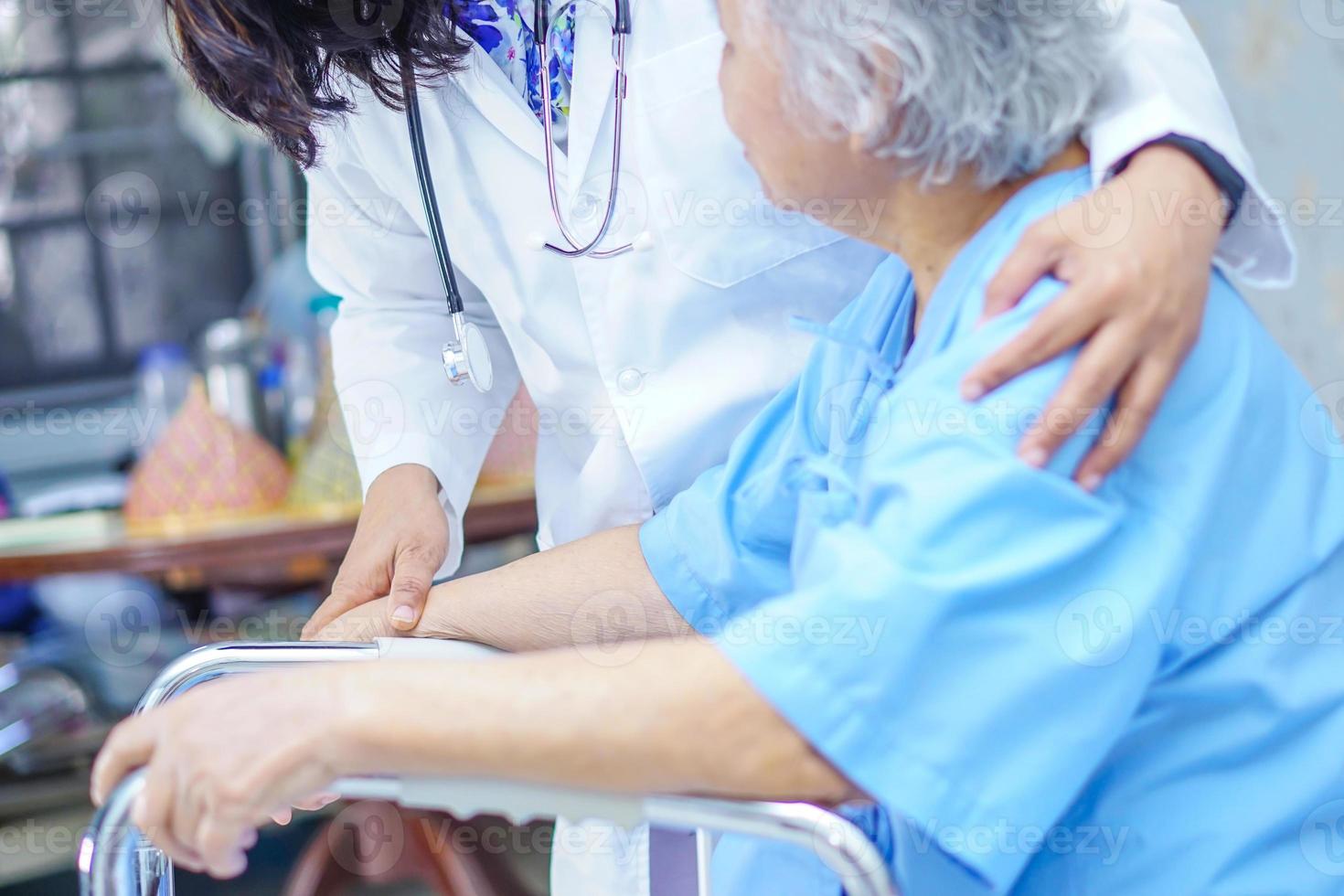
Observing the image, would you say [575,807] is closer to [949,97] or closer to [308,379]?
[949,97]

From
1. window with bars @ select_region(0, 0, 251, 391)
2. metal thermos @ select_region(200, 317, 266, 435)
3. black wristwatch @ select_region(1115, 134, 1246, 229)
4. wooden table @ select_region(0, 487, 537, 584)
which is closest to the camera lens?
black wristwatch @ select_region(1115, 134, 1246, 229)

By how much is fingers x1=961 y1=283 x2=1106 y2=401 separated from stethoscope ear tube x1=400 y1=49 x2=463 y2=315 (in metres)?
0.62

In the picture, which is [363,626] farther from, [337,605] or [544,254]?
[544,254]

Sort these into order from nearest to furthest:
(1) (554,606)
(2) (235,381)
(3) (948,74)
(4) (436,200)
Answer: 1. (3) (948,74)
2. (1) (554,606)
3. (4) (436,200)
4. (2) (235,381)

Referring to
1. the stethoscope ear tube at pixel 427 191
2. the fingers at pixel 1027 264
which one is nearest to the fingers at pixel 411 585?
the stethoscope ear tube at pixel 427 191

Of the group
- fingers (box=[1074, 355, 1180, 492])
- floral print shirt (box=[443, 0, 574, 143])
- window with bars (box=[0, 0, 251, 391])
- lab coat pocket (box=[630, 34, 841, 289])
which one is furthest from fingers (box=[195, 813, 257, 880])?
window with bars (box=[0, 0, 251, 391])

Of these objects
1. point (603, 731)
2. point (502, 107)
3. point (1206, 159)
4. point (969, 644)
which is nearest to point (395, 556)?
point (502, 107)

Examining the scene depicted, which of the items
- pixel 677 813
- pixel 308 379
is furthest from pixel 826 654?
pixel 308 379

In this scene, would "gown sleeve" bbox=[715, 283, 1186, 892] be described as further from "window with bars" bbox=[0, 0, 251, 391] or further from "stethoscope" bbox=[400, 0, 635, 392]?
"window with bars" bbox=[0, 0, 251, 391]

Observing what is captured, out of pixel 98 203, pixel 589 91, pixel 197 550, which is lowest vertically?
pixel 197 550

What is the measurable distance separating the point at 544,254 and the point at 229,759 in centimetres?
62

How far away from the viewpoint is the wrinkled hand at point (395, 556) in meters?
1.16

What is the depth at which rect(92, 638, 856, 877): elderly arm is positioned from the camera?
2.30 feet

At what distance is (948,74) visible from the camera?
0.80 metres
